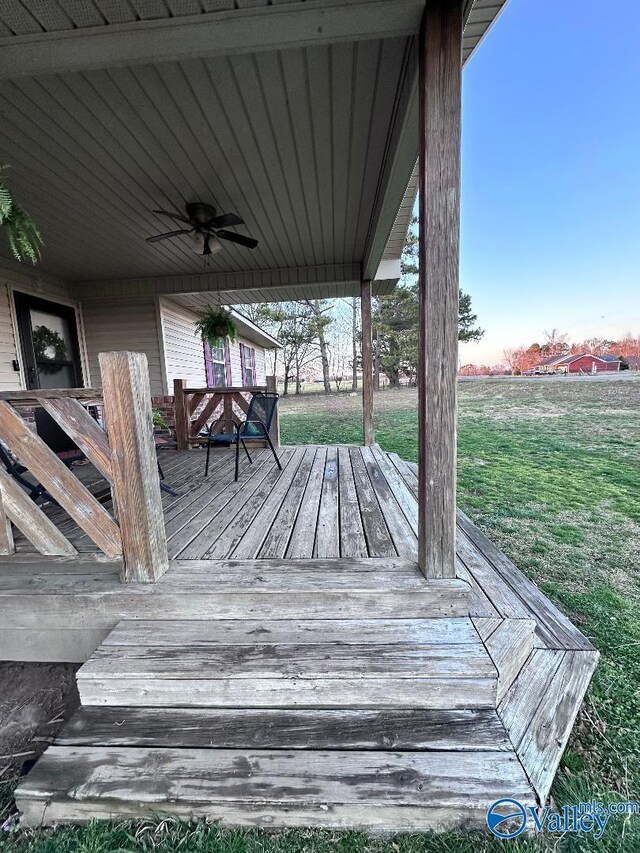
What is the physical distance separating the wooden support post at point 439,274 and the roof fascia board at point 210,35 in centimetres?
17

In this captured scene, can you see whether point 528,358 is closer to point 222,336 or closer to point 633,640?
point 222,336

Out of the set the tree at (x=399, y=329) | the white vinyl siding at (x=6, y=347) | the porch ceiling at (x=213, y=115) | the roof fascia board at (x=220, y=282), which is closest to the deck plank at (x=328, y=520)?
the porch ceiling at (x=213, y=115)

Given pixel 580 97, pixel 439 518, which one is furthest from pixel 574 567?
pixel 580 97

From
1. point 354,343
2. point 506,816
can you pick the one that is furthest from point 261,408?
point 354,343

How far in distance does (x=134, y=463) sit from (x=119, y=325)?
4.73 m

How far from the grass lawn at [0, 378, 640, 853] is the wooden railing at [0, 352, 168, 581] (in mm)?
853

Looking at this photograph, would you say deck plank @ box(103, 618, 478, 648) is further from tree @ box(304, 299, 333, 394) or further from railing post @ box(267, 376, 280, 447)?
tree @ box(304, 299, 333, 394)

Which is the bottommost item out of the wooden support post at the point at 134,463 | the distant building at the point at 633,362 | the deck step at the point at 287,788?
the deck step at the point at 287,788

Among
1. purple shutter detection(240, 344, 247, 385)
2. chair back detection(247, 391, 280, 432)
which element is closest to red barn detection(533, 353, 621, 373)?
purple shutter detection(240, 344, 247, 385)

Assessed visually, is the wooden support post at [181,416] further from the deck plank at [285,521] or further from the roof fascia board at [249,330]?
the roof fascia board at [249,330]

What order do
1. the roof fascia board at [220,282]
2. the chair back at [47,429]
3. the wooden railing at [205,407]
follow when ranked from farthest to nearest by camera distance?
the roof fascia board at [220,282] → the wooden railing at [205,407] → the chair back at [47,429]

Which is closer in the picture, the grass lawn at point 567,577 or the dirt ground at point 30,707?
the grass lawn at point 567,577

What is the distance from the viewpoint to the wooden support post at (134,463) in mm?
1412

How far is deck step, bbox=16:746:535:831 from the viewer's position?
96 centimetres
